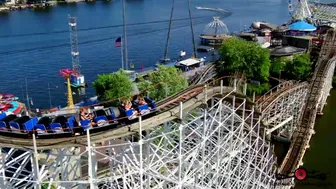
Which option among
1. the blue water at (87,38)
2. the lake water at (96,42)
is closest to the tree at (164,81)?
the lake water at (96,42)

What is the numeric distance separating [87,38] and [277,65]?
35.3 metres

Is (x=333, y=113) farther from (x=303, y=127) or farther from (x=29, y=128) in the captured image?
(x=29, y=128)

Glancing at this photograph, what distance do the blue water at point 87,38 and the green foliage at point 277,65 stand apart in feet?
58.3

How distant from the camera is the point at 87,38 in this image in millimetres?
66625

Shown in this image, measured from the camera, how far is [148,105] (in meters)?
16.6

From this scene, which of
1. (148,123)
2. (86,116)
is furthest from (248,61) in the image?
(86,116)

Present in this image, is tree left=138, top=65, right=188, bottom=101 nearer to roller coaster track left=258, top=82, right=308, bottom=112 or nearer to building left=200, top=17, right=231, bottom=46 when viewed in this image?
roller coaster track left=258, top=82, right=308, bottom=112

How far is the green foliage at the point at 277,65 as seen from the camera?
4428 centimetres

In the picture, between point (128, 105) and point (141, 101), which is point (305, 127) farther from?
point (128, 105)

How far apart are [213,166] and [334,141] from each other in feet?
60.0

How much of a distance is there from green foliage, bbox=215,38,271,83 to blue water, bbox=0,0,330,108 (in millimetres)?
15472

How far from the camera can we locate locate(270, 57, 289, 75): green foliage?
44281 mm

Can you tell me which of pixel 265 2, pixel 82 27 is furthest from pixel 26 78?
pixel 265 2

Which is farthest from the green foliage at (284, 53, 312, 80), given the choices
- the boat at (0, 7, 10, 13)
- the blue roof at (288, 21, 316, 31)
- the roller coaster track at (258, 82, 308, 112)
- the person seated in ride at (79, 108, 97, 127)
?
the boat at (0, 7, 10, 13)
